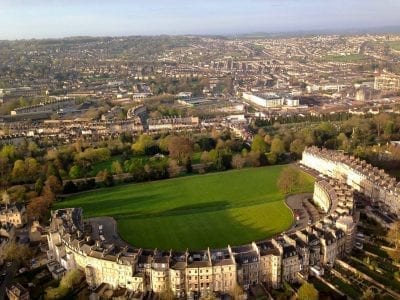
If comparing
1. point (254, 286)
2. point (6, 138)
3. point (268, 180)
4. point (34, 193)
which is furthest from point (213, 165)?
point (6, 138)

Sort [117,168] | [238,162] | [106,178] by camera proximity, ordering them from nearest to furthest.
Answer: [106,178] < [117,168] < [238,162]

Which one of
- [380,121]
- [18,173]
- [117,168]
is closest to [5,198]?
[18,173]

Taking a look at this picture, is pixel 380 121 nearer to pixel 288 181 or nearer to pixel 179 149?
pixel 288 181

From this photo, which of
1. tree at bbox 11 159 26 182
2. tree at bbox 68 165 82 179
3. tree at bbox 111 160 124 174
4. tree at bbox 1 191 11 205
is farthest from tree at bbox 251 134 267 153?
tree at bbox 1 191 11 205

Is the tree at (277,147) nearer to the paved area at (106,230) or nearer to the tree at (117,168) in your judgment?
the tree at (117,168)

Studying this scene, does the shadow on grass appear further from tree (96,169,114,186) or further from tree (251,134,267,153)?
tree (251,134,267,153)

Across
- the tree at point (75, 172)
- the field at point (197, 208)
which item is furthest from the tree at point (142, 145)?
the field at point (197, 208)

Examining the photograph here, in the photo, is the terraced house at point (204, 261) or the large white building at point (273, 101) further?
the large white building at point (273, 101)
